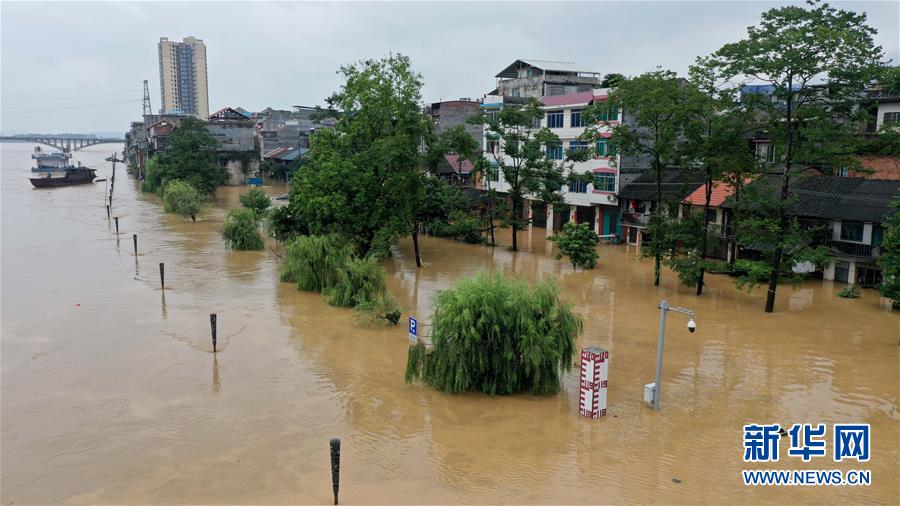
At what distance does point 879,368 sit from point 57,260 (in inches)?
1741

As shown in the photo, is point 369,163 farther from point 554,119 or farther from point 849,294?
point 849,294

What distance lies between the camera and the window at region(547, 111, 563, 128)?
179ft

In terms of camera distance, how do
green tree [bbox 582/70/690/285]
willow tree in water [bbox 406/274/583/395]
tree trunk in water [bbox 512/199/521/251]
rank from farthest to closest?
tree trunk in water [bbox 512/199/521/251], green tree [bbox 582/70/690/285], willow tree in water [bbox 406/274/583/395]

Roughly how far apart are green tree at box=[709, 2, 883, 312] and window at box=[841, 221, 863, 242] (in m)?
5.98

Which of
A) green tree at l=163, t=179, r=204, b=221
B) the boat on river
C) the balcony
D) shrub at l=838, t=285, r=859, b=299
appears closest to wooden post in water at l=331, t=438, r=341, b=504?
shrub at l=838, t=285, r=859, b=299

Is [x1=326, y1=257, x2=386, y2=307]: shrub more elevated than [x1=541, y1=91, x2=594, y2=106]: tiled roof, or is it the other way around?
[x1=541, y1=91, x2=594, y2=106]: tiled roof

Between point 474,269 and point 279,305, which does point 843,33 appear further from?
point 279,305

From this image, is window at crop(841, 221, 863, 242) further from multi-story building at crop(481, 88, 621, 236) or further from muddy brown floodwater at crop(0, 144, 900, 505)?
multi-story building at crop(481, 88, 621, 236)

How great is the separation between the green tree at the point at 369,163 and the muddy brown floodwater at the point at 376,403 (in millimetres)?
5630

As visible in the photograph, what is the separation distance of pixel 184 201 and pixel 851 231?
2118 inches

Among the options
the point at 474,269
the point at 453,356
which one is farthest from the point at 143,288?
the point at 453,356

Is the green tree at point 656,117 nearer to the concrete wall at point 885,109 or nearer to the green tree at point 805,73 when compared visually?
the green tree at point 805,73

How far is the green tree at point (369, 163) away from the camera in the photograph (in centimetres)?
3894

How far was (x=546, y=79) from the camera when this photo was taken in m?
73.1
